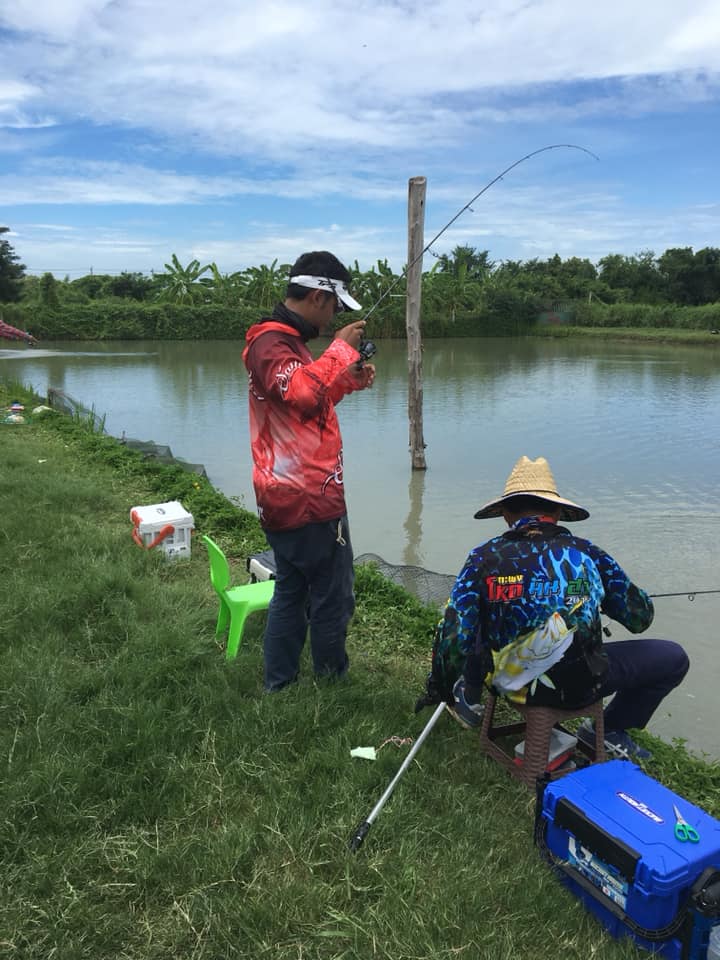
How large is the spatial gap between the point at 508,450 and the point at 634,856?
9081mm

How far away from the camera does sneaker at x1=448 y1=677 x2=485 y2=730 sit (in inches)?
112

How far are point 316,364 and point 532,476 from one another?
82 cm

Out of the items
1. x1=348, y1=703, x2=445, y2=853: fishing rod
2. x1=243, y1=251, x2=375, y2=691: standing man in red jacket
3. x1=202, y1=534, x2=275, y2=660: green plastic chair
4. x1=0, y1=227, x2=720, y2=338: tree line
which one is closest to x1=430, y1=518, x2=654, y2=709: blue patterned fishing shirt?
x1=348, y1=703, x2=445, y2=853: fishing rod

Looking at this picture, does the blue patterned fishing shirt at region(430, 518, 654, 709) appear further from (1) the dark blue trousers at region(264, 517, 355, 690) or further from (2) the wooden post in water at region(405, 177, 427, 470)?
(2) the wooden post in water at region(405, 177, 427, 470)

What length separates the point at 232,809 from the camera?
220 cm

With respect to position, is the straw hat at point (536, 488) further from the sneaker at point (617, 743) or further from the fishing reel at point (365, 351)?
the sneaker at point (617, 743)

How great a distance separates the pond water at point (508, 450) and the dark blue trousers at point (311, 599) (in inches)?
71.3

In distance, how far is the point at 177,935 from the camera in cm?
175

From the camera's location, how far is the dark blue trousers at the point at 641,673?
2545mm

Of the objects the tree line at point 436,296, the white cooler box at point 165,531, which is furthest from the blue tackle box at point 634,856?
the tree line at point 436,296

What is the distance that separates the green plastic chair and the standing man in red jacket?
64 centimetres

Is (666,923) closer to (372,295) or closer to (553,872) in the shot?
(553,872)

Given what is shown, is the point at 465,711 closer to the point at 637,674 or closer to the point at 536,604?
the point at 637,674

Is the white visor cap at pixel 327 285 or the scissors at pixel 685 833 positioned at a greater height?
the white visor cap at pixel 327 285
